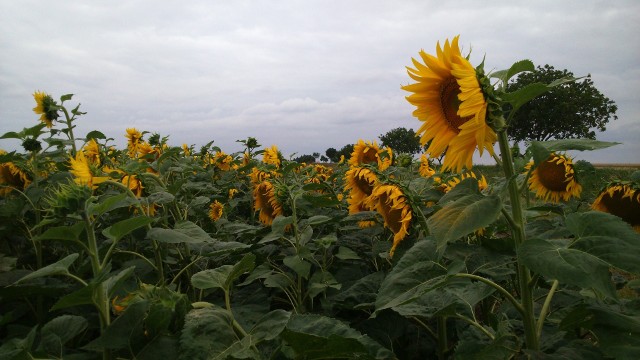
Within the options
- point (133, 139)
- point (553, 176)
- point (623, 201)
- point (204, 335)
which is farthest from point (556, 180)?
point (133, 139)

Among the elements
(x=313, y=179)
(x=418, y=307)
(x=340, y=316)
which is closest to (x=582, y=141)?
(x=418, y=307)

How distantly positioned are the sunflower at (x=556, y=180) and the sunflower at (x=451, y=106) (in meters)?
1.43

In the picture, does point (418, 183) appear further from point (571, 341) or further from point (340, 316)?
point (571, 341)

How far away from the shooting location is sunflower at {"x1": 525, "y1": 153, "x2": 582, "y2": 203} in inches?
110

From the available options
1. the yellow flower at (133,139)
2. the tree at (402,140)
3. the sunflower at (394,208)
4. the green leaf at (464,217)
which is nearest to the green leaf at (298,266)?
the sunflower at (394,208)

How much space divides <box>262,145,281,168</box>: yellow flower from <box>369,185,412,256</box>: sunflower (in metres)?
2.95

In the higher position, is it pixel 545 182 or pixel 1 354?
pixel 545 182

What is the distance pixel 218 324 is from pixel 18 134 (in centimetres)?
255

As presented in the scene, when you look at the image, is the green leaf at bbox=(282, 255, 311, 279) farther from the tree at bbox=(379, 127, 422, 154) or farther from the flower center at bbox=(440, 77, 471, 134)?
the tree at bbox=(379, 127, 422, 154)

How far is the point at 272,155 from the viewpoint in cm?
527

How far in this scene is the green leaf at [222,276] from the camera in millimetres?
1432

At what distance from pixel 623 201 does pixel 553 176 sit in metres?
0.71

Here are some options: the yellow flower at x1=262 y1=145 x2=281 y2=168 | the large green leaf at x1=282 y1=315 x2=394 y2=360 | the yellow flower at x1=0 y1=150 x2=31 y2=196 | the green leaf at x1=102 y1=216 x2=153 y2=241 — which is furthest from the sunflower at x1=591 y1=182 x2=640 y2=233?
the yellow flower at x1=0 y1=150 x2=31 y2=196

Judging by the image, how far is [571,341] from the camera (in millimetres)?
1272
